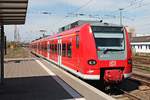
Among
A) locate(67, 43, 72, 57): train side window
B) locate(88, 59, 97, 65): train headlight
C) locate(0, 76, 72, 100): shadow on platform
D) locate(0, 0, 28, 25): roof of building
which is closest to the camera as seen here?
locate(0, 0, 28, 25): roof of building

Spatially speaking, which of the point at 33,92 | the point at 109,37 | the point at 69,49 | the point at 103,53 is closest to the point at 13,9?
the point at 33,92

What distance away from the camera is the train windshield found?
41.9 ft

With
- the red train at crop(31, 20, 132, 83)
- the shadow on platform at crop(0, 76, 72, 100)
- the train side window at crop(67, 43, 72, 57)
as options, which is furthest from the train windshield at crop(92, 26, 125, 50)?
the train side window at crop(67, 43, 72, 57)

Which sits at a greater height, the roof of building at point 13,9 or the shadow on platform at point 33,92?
the roof of building at point 13,9

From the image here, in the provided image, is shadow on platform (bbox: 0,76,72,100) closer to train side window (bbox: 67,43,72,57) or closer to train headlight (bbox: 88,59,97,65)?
train headlight (bbox: 88,59,97,65)

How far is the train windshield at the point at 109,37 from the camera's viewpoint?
1278cm

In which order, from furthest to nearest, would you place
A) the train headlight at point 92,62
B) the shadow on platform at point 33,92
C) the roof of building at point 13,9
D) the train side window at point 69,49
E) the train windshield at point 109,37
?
1. the train side window at point 69,49
2. the train windshield at point 109,37
3. the train headlight at point 92,62
4. the shadow on platform at point 33,92
5. the roof of building at point 13,9

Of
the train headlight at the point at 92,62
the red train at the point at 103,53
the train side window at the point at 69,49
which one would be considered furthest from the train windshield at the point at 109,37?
the train side window at the point at 69,49

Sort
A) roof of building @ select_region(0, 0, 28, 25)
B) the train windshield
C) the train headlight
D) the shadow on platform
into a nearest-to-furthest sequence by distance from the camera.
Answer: roof of building @ select_region(0, 0, 28, 25)
the shadow on platform
the train headlight
the train windshield

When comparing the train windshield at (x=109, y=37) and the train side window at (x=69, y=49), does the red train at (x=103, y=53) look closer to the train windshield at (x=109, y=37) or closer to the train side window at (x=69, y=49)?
the train windshield at (x=109, y=37)

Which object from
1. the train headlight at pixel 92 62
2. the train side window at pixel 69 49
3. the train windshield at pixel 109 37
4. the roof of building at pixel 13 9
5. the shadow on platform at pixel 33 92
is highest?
the roof of building at pixel 13 9

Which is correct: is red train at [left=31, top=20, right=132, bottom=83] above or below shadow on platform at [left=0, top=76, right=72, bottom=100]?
above

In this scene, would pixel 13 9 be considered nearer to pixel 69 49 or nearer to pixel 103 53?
pixel 103 53

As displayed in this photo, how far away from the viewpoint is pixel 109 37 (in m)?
13.0
